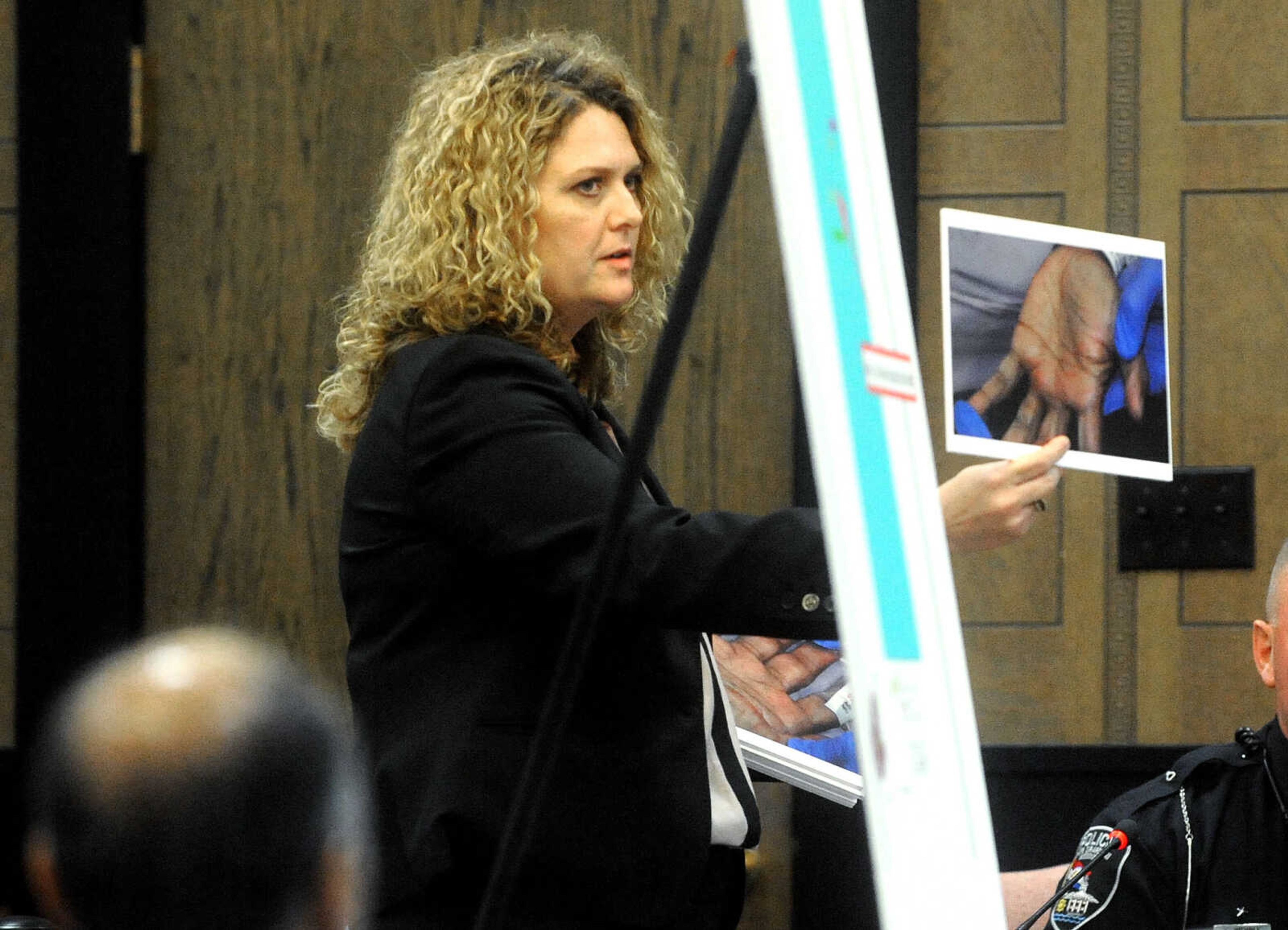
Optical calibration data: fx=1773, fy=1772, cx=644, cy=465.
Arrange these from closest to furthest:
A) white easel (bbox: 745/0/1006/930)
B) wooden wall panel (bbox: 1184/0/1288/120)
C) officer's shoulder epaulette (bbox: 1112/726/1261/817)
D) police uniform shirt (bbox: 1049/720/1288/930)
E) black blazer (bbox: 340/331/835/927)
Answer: white easel (bbox: 745/0/1006/930), black blazer (bbox: 340/331/835/927), police uniform shirt (bbox: 1049/720/1288/930), officer's shoulder epaulette (bbox: 1112/726/1261/817), wooden wall panel (bbox: 1184/0/1288/120)

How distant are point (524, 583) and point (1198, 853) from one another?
1.21 metres

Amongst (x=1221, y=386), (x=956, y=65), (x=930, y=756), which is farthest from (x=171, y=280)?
(x=930, y=756)

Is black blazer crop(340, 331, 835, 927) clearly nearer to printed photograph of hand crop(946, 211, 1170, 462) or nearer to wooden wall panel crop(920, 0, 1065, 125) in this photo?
printed photograph of hand crop(946, 211, 1170, 462)

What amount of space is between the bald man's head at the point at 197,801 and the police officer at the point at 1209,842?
1602 mm

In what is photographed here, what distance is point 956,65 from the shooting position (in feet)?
12.2

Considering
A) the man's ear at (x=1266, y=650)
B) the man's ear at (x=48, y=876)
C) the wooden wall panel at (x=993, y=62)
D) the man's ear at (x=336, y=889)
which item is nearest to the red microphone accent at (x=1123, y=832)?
the man's ear at (x=1266, y=650)

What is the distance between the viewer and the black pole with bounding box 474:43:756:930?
1350mm

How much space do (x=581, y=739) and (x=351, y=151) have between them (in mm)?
2263

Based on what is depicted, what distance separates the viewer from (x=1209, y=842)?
98.2 inches

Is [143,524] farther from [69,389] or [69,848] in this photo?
[69,848]

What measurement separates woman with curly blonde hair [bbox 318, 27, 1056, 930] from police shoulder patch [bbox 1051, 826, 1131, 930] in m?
0.54

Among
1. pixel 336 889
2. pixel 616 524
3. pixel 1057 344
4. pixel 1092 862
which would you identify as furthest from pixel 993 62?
pixel 336 889

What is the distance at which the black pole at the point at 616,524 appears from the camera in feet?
4.43

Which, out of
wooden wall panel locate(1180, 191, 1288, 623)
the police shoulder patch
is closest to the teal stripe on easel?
the police shoulder patch
